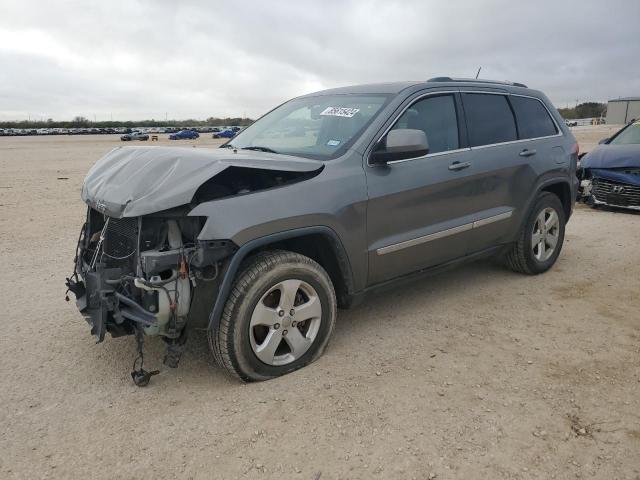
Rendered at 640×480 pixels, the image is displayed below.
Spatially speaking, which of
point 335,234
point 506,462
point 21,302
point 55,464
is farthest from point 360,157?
point 21,302

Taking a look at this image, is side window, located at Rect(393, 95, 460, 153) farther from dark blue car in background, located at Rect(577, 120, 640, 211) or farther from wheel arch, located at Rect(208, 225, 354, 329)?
dark blue car in background, located at Rect(577, 120, 640, 211)

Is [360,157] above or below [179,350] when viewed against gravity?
above

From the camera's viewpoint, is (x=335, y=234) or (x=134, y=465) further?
(x=335, y=234)

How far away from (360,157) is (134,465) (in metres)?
2.28

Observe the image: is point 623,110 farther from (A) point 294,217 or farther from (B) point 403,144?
(A) point 294,217

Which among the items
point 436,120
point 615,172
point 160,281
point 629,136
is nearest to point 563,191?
point 436,120

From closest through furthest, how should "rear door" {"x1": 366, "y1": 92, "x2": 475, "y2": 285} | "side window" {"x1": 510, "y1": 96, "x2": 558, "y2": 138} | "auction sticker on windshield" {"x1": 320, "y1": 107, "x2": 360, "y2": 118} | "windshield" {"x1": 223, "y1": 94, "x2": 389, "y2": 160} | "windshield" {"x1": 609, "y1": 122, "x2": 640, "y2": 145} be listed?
1. "rear door" {"x1": 366, "y1": 92, "x2": 475, "y2": 285}
2. "windshield" {"x1": 223, "y1": 94, "x2": 389, "y2": 160}
3. "auction sticker on windshield" {"x1": 320, "y1": 107, "x2": 360, "y2": 118}
4. "side window" {"x1": 510, "y1": 96, "x2": 558, "y2": 138}
5. "windshield" {"x1": 609, "y1": 122, "x2": 640, "y2": 145}

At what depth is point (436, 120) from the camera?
4203 millimetres

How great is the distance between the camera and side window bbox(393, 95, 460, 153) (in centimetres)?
402

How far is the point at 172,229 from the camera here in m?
3.11

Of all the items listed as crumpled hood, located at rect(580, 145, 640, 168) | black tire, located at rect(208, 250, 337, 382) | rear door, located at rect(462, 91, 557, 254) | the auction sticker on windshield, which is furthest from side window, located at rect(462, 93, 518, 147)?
crumpled hood, located at rect(580, 145, 640, 168)

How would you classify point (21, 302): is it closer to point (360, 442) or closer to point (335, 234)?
point (335, 234)

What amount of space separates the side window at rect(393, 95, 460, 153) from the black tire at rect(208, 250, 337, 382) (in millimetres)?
1354

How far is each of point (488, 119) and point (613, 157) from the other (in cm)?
526
